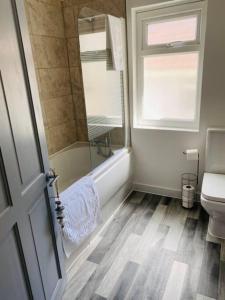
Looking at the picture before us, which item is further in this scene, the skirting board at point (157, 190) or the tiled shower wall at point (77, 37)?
the skirting board at point (157, 190)

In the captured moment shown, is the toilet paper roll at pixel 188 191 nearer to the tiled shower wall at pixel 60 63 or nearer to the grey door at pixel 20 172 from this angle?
the tiled shower wall at pixel 60 63

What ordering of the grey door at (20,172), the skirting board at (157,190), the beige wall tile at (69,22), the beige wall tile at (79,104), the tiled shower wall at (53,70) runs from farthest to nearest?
the beige wall tile at (79,104)
the skirting board at (157,190)
the beige wall tile at (69,22)
the tiled shower wall at (53,70)
the grey door at (20,172)

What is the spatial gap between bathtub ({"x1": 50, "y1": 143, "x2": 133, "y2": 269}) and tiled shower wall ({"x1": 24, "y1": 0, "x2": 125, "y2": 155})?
16 cm

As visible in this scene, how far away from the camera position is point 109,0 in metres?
2.29

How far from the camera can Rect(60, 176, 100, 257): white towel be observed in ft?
5.35

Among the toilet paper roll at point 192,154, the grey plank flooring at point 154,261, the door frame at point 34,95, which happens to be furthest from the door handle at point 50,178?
the toilet paper roll at point 192,154

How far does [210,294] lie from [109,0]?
2.65 m

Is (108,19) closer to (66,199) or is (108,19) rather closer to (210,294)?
(66,199)

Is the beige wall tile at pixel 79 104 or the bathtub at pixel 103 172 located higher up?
the beige wall tile at pixel 79 104

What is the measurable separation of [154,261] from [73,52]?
2.31 m

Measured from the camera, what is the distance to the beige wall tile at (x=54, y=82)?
2412 mm

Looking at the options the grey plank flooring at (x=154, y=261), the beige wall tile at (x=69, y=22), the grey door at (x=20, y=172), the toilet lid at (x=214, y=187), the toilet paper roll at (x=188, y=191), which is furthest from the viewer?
the beige wall tile at (x=69, y=22)

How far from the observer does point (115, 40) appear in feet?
7.13

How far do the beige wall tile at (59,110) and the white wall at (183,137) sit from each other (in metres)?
0.83
